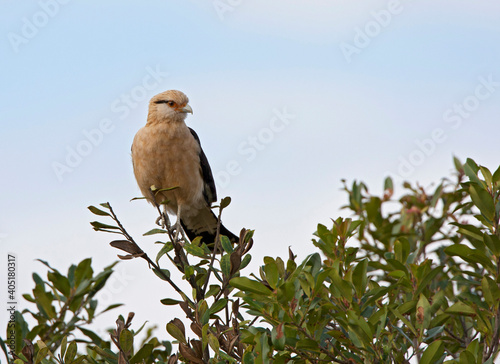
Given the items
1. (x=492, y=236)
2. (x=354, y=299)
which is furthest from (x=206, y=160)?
(x=492, y=236)

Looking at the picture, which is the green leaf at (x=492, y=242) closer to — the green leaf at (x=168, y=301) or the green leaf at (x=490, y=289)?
the green leaf at (x=490, y=289)

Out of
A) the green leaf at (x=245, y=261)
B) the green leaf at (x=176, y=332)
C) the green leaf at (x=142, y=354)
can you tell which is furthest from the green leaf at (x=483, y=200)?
the green leaf at (x=142, y=354)

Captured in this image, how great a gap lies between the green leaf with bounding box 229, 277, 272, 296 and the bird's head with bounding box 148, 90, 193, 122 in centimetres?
238

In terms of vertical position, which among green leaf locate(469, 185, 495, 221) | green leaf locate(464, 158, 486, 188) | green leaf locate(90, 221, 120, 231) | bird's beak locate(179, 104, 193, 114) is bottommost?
green leaf locate(469, 185, 495, 221)

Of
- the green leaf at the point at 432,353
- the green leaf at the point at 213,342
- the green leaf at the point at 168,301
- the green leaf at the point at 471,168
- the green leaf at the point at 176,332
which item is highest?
the green leaf at the point at 471,168

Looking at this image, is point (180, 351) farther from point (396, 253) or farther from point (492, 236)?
point (492, 236)

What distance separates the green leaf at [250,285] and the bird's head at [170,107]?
93.7 inches

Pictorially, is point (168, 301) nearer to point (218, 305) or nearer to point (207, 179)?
point (218, 305)

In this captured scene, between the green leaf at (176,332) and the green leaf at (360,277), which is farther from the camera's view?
the green leaf at (176,332)

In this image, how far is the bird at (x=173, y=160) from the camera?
473cm

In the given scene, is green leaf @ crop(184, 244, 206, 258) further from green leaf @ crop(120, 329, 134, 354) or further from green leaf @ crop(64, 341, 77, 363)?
green leaf @ crop(64, 341, 77, 363)

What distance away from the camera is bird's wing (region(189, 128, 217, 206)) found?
521 centimetres

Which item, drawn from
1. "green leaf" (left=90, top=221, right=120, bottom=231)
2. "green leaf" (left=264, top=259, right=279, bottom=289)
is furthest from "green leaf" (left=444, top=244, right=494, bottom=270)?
"green leaf" (left=90, top=221, right=120, bottom=231)

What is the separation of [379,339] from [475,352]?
445 mm
